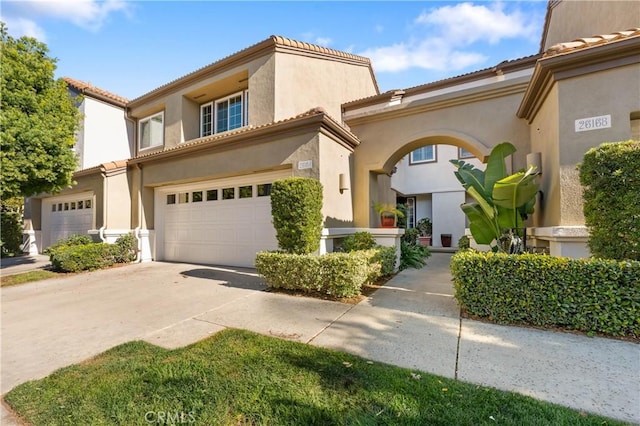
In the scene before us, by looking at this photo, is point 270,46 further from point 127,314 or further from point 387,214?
point 127,314

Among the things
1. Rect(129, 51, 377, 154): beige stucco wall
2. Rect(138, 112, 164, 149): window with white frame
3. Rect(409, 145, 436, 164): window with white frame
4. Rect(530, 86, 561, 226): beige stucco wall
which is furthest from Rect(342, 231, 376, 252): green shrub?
Rect(409, 145, 436, 164): window with white frame

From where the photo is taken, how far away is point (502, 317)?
14.8ft

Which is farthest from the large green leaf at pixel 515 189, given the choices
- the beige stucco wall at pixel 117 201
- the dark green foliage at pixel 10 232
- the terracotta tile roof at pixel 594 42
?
the dark green foliage at pixel 10 232

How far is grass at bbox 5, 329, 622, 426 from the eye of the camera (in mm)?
2400

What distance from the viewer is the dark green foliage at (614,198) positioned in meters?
3.98

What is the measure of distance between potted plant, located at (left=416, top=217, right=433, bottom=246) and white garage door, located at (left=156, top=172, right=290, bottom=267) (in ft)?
41.0

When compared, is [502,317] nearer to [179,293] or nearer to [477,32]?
[179,293]

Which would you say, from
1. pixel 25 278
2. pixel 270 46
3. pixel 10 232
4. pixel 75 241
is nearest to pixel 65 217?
pixel 10 232

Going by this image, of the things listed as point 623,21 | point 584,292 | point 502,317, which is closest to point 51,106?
point 502,317

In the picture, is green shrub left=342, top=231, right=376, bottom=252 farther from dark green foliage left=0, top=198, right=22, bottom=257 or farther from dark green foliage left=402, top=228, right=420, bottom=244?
dark green foliage left=0, top=198, right=22, bottom=257

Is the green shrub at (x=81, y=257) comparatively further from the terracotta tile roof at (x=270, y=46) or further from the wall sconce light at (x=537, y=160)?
the wall sconce light at (x=537, y=160)

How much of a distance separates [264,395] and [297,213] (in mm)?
4201

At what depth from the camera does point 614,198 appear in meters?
4.08

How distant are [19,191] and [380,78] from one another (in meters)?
16.0
